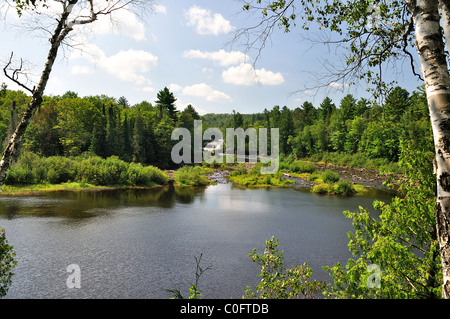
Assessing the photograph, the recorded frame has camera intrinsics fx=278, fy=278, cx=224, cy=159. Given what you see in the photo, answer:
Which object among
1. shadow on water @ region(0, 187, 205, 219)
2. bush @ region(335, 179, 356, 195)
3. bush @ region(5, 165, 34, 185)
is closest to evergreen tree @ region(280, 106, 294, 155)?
bush @ region(335, 179, 356, 195)

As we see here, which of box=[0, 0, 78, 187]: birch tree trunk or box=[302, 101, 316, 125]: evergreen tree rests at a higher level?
box=[302, 101, 316, 125]: evergreen tree

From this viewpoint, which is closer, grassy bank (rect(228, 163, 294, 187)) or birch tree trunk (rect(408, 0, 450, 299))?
birch tree trunk (rect(408, 0, 450, 299))

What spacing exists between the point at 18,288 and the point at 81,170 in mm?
26597

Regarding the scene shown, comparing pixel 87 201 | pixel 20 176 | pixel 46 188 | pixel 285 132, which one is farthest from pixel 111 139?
pixel 285 132

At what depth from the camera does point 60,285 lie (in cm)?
1041

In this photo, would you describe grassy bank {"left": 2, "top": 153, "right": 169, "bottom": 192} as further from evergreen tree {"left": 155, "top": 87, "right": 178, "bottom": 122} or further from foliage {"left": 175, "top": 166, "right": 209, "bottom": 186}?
evergreen tree {"left": 155, "top": 87, "right": 178, "bottom": 122}

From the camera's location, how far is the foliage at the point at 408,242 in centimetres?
453

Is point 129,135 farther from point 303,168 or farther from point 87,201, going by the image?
point 303,168

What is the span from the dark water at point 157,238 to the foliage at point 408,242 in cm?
601

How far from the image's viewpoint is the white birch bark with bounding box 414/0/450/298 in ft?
6.29

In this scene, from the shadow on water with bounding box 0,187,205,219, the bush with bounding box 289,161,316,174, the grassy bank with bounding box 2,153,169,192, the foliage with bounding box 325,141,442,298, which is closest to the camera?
the foliage with bounding box 325,141,442,298

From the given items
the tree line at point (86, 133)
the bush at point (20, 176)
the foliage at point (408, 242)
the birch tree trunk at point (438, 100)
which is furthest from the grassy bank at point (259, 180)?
the birch tree trunk at point (438, 100)

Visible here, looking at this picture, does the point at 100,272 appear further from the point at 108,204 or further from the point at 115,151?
the point at 115,151
